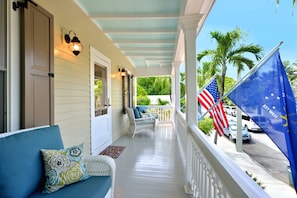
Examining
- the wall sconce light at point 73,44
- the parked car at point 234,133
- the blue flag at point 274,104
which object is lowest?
the parked car at point 234,133

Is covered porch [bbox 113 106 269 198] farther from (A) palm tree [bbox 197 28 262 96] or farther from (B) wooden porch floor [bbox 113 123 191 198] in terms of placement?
(A) palm tree [bbox 197 28 262 96]

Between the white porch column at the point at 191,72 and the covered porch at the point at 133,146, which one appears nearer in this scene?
the covered porch at the point at 133,146

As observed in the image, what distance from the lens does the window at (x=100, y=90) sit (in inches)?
159

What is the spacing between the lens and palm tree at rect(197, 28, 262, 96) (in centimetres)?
573

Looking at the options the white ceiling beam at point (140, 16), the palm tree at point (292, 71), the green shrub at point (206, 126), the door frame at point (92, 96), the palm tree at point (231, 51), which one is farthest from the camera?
the green shrub at point (206, 126)

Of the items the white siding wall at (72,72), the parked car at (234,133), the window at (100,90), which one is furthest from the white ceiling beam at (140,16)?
the parked car at (234,133)

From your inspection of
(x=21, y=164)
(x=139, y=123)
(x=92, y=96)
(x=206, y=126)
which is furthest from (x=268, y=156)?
(x=21, y=164)

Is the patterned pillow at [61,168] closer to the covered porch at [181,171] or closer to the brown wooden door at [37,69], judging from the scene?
the brown wooden door at [37,69]

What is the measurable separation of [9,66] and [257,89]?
2699mm

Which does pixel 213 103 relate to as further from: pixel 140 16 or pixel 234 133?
pixel 234 133

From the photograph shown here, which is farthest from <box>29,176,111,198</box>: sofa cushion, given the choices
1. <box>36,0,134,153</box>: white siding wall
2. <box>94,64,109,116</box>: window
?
<box>94,64,109,116</box>: window

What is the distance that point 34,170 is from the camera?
142cm

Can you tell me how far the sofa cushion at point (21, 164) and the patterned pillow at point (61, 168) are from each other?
0.24 ft

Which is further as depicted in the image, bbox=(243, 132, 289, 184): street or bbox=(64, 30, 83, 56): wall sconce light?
bbox=(243, 132, 289, 184): street
